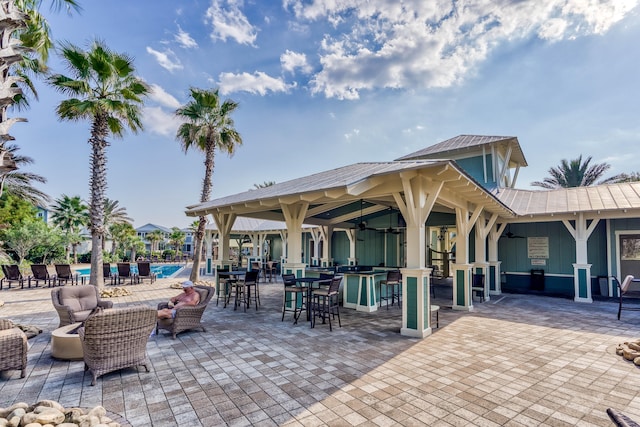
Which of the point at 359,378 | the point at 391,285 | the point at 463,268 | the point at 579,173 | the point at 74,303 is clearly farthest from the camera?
the point at 579,173

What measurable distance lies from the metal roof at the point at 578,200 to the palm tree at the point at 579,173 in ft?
38.3

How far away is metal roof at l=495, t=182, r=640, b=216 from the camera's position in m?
8.42

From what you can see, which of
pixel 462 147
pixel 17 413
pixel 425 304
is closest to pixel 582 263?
pixel 462 147

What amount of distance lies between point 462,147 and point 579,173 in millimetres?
12933

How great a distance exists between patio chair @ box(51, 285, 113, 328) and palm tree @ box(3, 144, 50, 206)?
54.4 feet

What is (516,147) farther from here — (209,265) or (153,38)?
(209,265)

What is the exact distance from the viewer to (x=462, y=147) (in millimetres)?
12609

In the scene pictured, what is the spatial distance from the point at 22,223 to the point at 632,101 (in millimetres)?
29547

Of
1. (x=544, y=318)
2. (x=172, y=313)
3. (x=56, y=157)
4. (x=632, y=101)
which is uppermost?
(x=632, y=101)

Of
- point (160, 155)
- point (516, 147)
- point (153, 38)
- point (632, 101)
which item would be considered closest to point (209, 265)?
point (160, 155)

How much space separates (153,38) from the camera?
26.6 ft

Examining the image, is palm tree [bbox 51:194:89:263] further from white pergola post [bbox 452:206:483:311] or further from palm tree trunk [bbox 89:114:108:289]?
white pergola post [bbox 452:206:483:311]

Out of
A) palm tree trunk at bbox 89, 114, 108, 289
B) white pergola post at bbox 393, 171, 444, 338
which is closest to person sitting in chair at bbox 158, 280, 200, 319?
white pergola post at bbox 393, 171, 444, 338

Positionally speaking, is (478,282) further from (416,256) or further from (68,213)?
(68,213)
